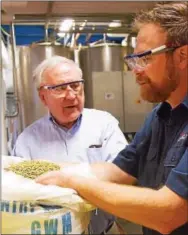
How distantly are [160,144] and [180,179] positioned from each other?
0.23 metres

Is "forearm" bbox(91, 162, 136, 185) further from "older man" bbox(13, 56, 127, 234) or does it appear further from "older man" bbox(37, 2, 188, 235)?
"older man" bbox(13, 56, 127, 234)

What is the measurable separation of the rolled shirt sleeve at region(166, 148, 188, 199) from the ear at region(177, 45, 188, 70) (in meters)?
0.26

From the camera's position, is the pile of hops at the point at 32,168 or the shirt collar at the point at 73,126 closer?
the pile of hops at the point at 32,168

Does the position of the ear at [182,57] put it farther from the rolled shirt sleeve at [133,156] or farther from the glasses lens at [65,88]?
the glasses lens at [65,88]

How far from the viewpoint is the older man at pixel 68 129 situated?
157 centimetres

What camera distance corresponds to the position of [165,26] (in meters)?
0.93

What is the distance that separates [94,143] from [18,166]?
61 cm

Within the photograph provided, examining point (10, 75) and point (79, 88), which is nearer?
point (79, 88)

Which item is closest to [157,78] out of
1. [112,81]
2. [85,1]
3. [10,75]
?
[85,1]

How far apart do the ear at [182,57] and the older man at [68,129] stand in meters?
0.68

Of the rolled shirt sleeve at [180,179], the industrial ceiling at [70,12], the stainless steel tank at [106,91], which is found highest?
the industrial ceiling at [70,12]

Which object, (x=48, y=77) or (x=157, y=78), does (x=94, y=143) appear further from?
(x=157, y=78)

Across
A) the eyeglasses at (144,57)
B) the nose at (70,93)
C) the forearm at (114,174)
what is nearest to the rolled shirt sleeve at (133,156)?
the forearm at (114,174)

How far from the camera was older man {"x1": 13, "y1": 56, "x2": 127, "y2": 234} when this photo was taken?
1569 millimetres
